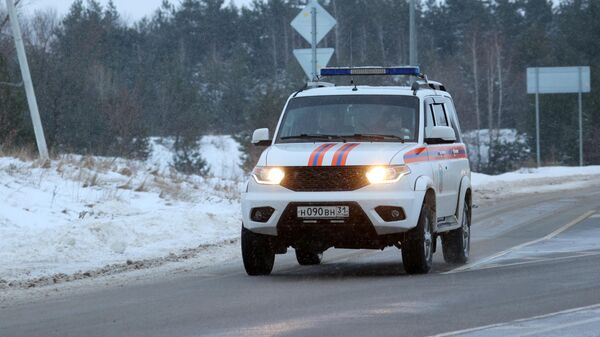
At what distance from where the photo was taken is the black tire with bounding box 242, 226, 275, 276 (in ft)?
41.8

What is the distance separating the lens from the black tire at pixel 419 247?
12.4 metres

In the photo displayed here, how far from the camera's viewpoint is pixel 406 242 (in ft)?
40.7

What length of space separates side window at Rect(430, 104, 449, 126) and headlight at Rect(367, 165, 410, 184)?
198 centimetres

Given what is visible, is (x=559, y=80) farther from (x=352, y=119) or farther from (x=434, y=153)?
(x=352, y=119)

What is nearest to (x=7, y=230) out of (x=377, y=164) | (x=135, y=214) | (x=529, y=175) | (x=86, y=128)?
(x=135, y=214)

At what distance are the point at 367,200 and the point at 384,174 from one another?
33 cm

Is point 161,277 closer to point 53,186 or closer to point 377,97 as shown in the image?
point 377,97

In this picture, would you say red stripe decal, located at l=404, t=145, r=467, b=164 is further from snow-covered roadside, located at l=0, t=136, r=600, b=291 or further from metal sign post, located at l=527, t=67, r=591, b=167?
metal sign post, located at l=527, t=67, r=591, b=167

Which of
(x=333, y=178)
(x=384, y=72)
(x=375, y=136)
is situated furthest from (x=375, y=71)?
(x=333, y=178)

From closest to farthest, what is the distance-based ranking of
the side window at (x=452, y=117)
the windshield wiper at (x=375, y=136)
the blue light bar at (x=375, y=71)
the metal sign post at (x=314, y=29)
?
the windshield wiper at (x=375, y=136), the blue light bar at (x=375, y=71), the side window at (x=452, y=117), the metal sign post at (x=314, y=29)

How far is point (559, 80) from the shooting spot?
56219 mm

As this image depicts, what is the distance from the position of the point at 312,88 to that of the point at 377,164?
2300 mm

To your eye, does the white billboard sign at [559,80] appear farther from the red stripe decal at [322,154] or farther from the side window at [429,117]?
the red stripe decal at [322,154]

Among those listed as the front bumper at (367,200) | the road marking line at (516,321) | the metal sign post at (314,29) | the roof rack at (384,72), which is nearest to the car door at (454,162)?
the roof rack at (384,72)
